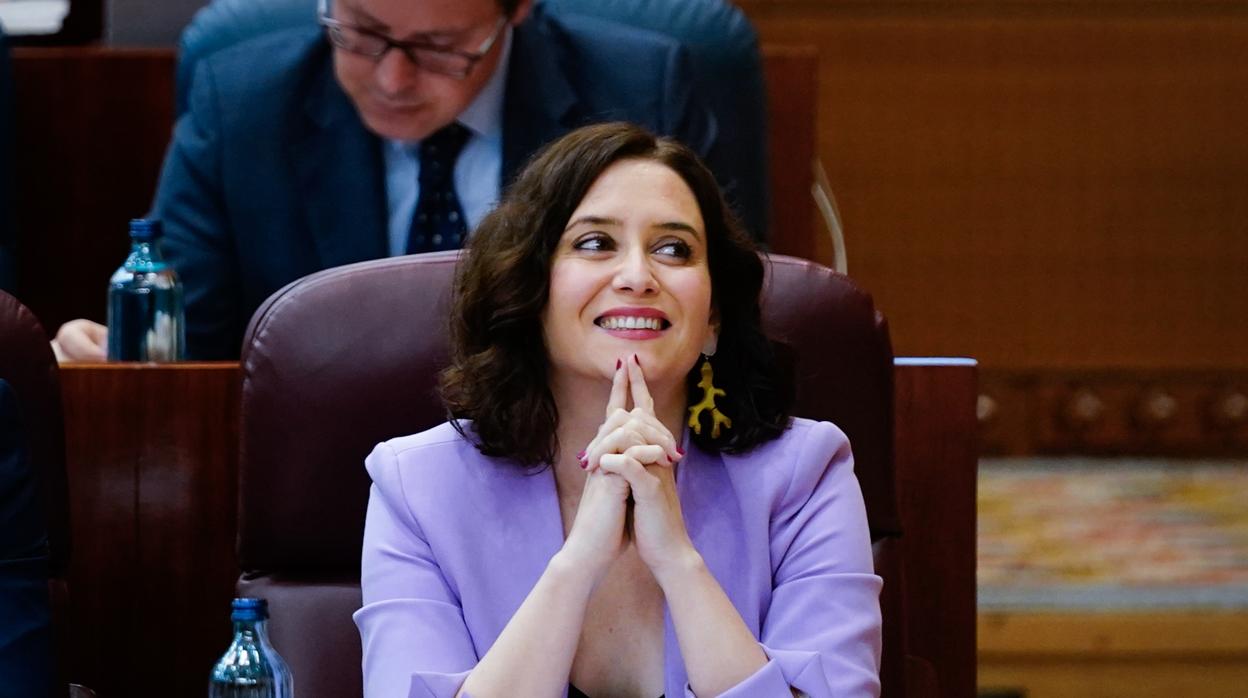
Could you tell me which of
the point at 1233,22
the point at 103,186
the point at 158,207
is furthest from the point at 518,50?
the point at 1233,22

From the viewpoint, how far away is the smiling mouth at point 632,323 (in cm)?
147

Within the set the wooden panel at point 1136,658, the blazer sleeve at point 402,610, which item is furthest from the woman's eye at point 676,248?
the wooden panel at point 1136,658

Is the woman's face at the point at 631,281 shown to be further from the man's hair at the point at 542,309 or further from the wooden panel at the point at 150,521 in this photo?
the wooden panel at the point at 150,521

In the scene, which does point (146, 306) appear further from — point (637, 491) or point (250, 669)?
point (637, 491)

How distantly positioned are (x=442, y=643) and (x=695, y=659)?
0.66 ft

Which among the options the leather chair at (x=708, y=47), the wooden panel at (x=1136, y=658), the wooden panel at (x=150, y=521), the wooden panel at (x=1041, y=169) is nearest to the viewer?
the wooden panel at (x=150, y=521)

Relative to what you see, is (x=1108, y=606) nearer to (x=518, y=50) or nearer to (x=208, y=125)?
(x=518, y=50)

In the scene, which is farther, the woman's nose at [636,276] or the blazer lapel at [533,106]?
the blazer lapel at [533,106]

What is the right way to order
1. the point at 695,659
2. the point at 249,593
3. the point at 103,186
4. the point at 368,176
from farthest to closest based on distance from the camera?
the point at 103,186, the point at 368,176, the point at 249,593, the point at 695,659

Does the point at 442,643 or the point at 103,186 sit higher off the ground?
the point at 103,186

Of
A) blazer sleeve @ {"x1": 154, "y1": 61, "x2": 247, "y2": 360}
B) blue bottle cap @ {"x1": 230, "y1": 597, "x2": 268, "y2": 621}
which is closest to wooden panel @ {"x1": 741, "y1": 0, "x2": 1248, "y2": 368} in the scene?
blazer sleeve @ {"x1": 154, "y1": 61, "x2": 247, "y2": 360}

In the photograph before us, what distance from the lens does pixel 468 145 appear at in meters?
2.35

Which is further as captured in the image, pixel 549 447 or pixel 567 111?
pixel 567 111

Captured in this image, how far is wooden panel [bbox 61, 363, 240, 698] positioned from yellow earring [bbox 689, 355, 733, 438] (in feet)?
1.57
